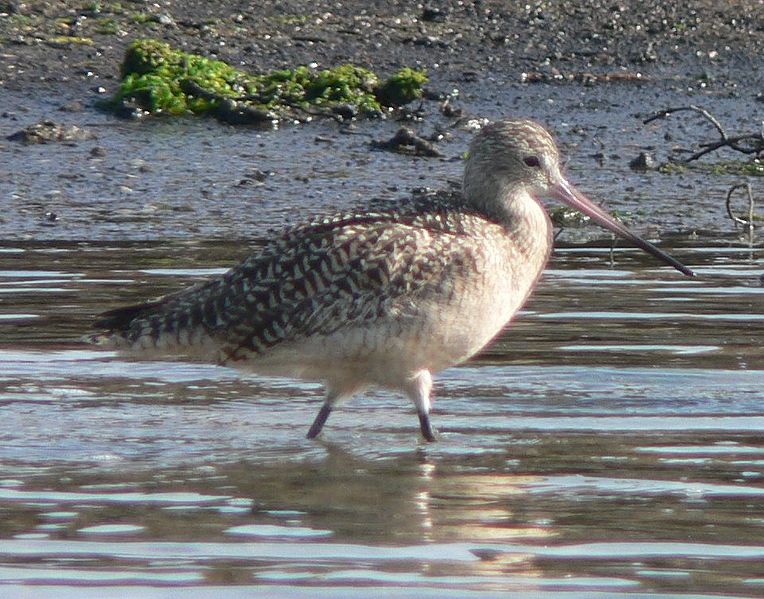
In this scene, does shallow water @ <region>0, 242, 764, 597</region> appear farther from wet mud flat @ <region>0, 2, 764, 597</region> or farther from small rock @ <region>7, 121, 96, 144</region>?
small rock @ <region>7, 121, 96, 144</region>

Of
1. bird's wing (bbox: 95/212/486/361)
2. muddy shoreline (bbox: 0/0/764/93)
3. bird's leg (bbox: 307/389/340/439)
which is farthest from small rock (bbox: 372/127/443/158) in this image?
bird's leg (bbox: 307/389/340/439)

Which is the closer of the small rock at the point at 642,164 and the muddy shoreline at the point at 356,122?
the muddy shoreline at the point at 356,122

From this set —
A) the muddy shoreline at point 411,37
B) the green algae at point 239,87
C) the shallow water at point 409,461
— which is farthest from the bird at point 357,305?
the muddy shoreline at point 411,37

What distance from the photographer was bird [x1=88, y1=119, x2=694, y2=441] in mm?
6477

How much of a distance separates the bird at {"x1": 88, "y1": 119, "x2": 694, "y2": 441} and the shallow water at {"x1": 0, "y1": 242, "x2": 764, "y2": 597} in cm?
27

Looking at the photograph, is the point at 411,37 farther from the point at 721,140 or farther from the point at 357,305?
the point at 357,305

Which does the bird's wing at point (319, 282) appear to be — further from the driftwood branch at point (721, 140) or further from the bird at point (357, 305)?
the driftwood branch at point (721, 140)

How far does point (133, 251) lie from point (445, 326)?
3.72 meters

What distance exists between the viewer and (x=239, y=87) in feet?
41.6

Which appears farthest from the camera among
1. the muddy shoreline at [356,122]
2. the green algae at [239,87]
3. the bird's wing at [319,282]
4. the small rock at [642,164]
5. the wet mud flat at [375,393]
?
the green algae at [239,87]

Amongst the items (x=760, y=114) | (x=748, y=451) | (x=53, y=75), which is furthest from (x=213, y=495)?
(x=760, y=114)

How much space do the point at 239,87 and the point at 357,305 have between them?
21.2 feet

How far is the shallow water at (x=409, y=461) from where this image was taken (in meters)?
4.85

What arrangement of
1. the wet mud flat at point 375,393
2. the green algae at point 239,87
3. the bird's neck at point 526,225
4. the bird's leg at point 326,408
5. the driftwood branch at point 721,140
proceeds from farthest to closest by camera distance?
1. the green algae at point 239,87
2. the driftwood branch at point 721,140
3. the bird's neck at point 526,225
4. the bird's leg at point 326,408
5. the wet mud flat at point 375,393
